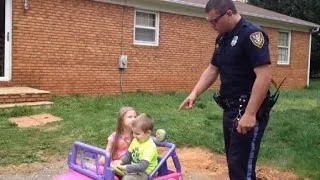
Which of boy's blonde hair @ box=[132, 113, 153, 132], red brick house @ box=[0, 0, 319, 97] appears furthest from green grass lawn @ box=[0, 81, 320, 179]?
boy's blonde hair @ box=[132, 113, 153, 132]

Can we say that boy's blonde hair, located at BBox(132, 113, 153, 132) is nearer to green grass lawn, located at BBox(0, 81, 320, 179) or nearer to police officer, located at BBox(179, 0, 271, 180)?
police officer, located at BBox(179, 0, 271, 180)

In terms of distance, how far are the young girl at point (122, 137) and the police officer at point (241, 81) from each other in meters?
0.86

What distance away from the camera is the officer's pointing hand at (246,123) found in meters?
3.37

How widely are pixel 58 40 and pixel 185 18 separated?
5.13 meters

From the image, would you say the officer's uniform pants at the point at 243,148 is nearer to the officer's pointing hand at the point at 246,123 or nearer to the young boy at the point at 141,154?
the officer's pointing hand at the point at 246,123

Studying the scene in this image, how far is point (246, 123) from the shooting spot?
133 inches

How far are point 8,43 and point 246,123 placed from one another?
915 cm

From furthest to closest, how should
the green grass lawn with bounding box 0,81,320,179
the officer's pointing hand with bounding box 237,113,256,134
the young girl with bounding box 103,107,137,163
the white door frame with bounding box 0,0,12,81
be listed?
the white door frame with bounding box 0,0,12,81 → the green grass lawn with bounding box 0,81,320,179 → the young girl with bounding box 103,107,137,163 → the officer's pointing hand with bounding box 237,113,256,134

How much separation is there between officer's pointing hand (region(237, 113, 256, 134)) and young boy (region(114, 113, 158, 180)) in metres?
0.74

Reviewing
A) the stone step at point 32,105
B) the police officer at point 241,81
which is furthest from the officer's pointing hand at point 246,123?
the stone step at point 32,105

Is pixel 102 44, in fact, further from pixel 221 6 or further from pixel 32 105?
pixel 221 6

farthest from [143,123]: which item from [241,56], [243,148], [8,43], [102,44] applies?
[102,44]

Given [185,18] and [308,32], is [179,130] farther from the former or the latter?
[308,32]

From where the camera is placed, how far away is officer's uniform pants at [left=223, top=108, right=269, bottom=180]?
11.6 feet
